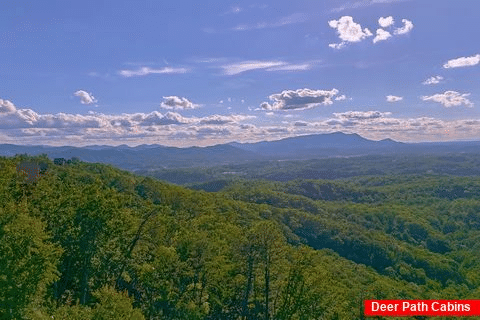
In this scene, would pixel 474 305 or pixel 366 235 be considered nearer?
pixel 474 305

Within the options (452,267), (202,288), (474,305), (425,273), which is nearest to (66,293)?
(202,288)

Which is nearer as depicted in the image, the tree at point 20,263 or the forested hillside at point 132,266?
the tree at point 20,263

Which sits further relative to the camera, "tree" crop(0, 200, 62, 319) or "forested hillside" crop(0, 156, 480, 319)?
"forested hillside" crop(0, 156, 480, 319)

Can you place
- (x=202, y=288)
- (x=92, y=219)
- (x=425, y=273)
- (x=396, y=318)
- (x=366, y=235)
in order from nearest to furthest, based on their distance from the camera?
(x=92, y=219), (x=202, y=288), (x=396, y=318), (x=425, y=273), (x=366, y=235)

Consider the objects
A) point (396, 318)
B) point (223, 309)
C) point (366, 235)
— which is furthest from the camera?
point (366, 235)

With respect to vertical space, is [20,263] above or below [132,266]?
above

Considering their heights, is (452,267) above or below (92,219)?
below

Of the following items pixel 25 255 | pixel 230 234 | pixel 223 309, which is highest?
pixel 25 255

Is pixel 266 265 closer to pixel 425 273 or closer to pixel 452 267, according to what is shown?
pixel 425 273

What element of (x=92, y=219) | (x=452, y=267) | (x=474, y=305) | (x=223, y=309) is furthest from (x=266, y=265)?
(x=452, y=267)

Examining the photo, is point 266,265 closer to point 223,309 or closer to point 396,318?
point 223,309

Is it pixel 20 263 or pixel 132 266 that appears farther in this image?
pixel 132 266
